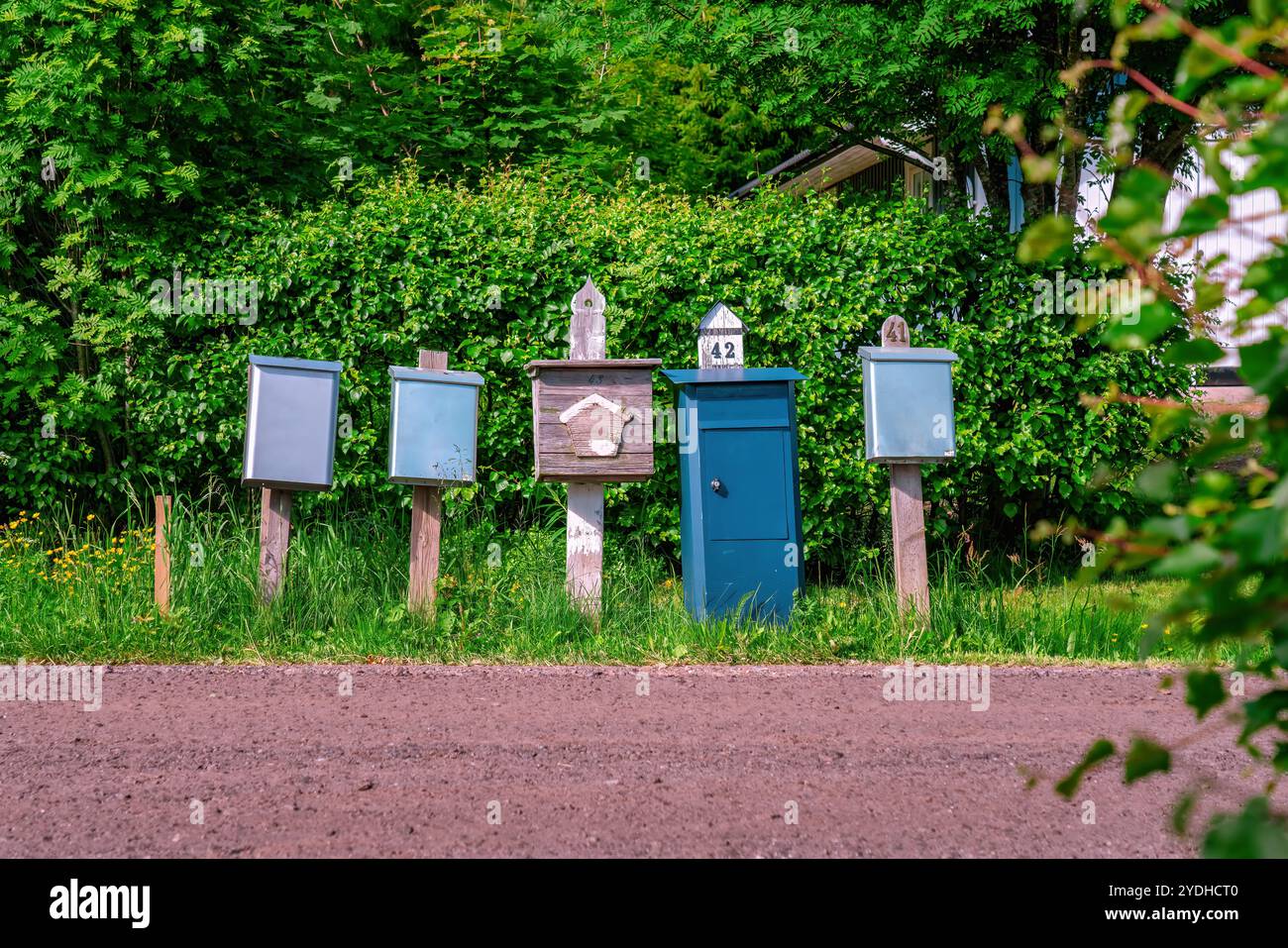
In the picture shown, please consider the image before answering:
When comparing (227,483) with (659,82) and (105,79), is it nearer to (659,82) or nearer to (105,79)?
(105,79)

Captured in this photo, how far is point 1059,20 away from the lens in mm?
7168

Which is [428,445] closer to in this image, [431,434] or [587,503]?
[431,434]

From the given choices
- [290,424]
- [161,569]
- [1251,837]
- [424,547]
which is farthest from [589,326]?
[1251,837]

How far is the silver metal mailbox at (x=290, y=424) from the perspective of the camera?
638 centimetres

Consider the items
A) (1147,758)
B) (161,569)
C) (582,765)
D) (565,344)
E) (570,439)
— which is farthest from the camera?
(565,344)

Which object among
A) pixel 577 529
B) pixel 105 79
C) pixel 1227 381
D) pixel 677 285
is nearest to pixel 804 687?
pixel 577 529

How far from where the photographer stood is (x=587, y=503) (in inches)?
268

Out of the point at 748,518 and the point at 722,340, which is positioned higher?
the point at 722,340

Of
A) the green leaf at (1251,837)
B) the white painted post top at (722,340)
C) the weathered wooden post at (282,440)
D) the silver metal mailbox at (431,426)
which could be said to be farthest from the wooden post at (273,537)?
the green leaf at (1251,837)

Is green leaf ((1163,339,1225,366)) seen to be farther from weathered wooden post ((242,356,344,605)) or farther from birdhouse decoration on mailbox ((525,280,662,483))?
weathered wooden post ((242,356,344,605))

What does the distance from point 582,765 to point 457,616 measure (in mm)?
2341

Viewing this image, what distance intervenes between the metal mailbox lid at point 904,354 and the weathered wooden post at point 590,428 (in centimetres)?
120

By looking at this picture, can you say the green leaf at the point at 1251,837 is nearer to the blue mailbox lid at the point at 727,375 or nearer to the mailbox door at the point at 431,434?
the blue mailbox lid at the point at 727,375
